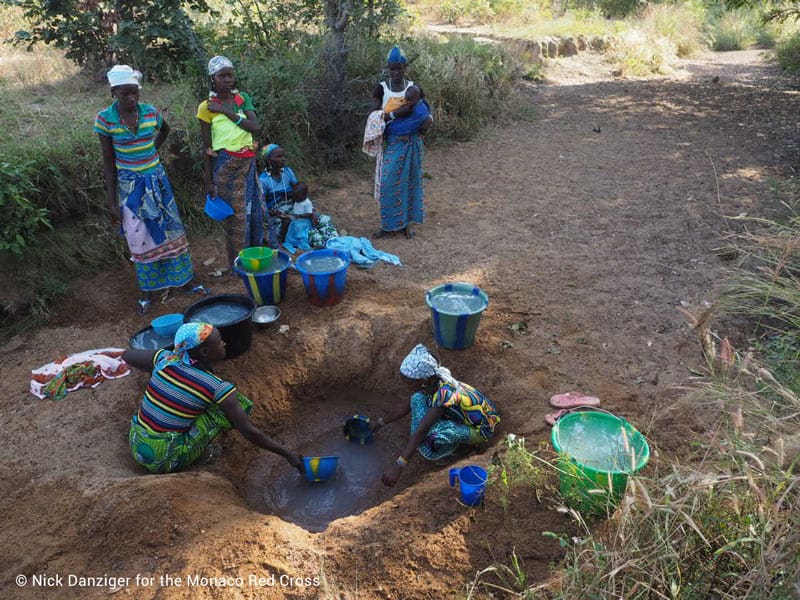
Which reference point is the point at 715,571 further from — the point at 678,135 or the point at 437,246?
the point at 678,135

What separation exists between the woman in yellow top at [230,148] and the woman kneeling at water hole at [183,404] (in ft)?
5.64

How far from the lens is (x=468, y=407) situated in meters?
3.07

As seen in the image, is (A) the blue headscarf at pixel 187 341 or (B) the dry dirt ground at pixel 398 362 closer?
(B) the dry dirt ground at pixel 398 362

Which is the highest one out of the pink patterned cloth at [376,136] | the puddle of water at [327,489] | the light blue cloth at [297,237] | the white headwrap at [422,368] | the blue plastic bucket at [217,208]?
the pink patterned cloth at [376,136]

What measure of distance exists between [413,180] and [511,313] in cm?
176

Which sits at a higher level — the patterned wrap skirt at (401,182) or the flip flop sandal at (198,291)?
the patterned wrap skirt at (401,182)

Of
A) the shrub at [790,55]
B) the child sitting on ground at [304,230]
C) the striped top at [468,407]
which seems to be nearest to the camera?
the striped top at [468,407]


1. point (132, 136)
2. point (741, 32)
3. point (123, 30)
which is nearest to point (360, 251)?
point (132, 136)

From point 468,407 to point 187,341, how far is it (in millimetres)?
1459

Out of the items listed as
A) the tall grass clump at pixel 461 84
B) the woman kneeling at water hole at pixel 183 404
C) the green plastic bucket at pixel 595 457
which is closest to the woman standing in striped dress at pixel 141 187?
the woman kneeling at water hole at pixel 183 404

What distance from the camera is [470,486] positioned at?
8.32 ft

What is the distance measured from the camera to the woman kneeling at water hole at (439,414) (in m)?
3.02

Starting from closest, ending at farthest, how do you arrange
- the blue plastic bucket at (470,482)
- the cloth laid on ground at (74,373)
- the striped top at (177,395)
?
the blue plastic bucket at (470,482)
the striped top at (177,395)
the cloth laid on ground at (74,373)

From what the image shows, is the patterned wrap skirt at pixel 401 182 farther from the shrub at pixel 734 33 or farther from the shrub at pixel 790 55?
the shrub at pixel 734 33
